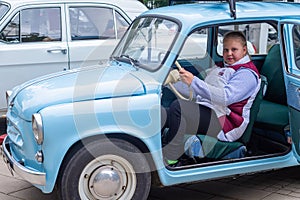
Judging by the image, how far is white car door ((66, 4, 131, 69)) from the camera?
695 cm

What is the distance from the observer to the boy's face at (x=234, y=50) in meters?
4.74

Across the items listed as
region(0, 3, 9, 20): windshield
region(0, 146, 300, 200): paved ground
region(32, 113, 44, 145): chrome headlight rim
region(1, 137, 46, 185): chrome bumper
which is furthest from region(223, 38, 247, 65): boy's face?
region(0, 3, 9, 20): windshield

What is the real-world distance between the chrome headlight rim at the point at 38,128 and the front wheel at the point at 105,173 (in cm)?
28

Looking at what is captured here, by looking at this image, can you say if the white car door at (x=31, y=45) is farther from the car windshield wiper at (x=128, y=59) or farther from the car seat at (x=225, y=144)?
the car seat at (x=225, y=144)

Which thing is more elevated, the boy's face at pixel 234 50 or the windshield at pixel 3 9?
the windshield at pixel 3 9

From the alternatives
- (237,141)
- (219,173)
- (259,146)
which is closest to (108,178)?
(219,173)

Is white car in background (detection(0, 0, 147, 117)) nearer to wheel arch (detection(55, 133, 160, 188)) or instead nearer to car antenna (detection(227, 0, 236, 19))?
car antenna (detection(227, 0, 236, 19))

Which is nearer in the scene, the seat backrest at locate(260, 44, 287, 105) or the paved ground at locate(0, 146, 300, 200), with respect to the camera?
the paved ground at locate(0, 146, 300, 200)

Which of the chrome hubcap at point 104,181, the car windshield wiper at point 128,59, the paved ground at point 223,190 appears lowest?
the paved ground at point 223,190

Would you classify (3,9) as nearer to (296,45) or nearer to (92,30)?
(92,30)

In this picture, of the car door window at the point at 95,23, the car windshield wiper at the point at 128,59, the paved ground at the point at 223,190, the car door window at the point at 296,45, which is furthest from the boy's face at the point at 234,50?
the car door window at the point at 95,23

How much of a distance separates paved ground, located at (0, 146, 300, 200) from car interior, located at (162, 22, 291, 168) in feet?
1.42

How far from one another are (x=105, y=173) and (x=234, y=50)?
5.66ft

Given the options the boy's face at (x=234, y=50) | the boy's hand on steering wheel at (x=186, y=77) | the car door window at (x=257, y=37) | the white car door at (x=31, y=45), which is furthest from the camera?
the white car door at (x=31, y=45)
